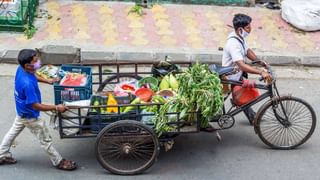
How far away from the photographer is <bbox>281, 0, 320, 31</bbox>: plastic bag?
10.1 m

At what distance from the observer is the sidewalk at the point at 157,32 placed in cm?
938

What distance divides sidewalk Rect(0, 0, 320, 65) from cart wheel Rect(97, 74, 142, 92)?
208 cm

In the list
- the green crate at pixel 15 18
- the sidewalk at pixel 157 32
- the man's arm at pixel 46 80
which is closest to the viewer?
the man's arm at pixel 46 80

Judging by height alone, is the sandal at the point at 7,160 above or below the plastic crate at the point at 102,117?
below

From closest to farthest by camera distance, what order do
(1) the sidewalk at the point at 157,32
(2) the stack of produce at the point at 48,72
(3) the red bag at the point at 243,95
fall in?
(2) the stack of produce at the point at 48,72, (3) the red bag at the point at 243,95, (1) the sidewalk at the point at 157,32

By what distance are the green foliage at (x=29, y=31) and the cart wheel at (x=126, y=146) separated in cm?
438

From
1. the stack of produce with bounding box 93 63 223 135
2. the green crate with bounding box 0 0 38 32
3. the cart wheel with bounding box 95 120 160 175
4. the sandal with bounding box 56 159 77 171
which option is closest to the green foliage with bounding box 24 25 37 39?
the green crate with bounding box 0 0 38 32

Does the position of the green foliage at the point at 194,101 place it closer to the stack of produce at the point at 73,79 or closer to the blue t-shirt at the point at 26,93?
the stack of produce at the point at 73,79

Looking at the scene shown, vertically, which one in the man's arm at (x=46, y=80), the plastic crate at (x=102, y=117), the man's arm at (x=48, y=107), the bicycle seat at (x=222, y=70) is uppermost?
the bicycle seat at (x=222, y=70)

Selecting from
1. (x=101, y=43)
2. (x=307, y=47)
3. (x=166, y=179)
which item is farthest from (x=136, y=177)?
(x=307, y=47)

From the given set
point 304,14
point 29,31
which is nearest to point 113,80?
point 29,31

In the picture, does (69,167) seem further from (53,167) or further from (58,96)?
(58,96)

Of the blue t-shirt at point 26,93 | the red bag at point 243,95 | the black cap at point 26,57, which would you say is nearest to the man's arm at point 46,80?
the blue t-shirt at point 26,93

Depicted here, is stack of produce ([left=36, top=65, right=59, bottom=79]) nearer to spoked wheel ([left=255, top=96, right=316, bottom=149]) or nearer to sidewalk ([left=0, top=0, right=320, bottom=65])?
spoked wheel ([left=255, top=96, right=316, bottom=149])
